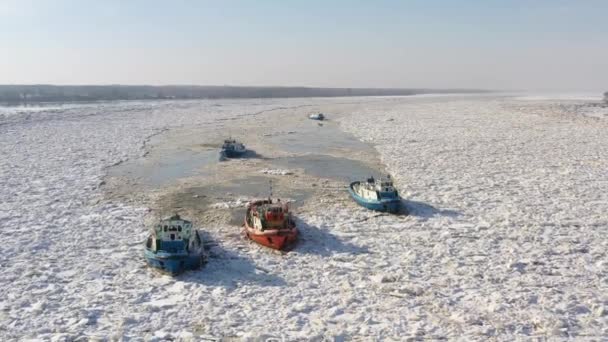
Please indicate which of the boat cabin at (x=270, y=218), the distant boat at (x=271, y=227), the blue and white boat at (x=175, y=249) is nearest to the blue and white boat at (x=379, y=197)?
the distant boat at (x=271, y=227)

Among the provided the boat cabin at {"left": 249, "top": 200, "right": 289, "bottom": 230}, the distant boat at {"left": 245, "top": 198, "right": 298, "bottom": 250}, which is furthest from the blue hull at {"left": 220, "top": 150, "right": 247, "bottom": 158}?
the boat cabin at {"left": 249, "top": 200, "right": 289, "bottom": 230}

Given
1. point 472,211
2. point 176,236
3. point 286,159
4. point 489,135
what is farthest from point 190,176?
point 489,135

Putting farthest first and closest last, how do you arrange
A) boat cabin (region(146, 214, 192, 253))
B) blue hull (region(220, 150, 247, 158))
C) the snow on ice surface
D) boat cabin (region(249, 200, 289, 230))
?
blue hull (region(220, 150, 247, 158)) < boat cabin (region(249, 200, 289, 230)) < boat cabin (region(146, 214, 192, 253)) < the snow on ice surface

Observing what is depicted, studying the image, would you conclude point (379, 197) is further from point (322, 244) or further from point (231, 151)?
point (231, 151)

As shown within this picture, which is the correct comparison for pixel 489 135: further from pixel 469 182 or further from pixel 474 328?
pixel 474 328

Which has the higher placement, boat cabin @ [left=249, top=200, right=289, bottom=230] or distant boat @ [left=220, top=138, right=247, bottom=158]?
distant boat @ [left=220, top=138, right=247, bottom=158]

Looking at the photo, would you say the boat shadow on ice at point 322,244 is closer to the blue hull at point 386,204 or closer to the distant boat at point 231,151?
the blue hull at point 386,204

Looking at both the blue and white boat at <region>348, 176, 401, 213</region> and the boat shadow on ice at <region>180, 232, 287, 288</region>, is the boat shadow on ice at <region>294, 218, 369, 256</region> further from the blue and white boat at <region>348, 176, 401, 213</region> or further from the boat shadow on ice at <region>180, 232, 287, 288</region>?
the blue and white boat at <region>348, 176, 401, 213</region>
